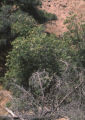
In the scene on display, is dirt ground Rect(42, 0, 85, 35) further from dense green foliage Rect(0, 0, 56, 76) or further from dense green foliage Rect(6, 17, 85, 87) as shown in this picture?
dense green foliage Rect(6, 17, 85, 87)

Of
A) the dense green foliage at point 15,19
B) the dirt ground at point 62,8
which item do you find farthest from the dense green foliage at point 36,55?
the dirt ground at point 62,8

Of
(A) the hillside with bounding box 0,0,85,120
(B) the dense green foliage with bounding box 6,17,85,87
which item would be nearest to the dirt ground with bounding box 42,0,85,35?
(A) the hillside with bounding box 0,0,85,120

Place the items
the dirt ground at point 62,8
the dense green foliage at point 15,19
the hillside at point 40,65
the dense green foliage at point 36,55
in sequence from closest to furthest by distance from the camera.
Answer: the hillside at point 40,65 < the dense green foliage at point 36,55 < the dense green foliage at point 15,19 < the dirt ground at point 62,8

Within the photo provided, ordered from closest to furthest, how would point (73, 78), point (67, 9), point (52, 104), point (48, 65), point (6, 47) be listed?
point (52, 104), point (73, 78), point (48, 65), point (6, 47), point (67, 9)

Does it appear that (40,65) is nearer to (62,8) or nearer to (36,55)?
(36,55)

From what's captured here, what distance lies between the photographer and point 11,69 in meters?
16.6

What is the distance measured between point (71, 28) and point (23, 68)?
4.77m

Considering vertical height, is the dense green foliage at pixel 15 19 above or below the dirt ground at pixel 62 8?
above

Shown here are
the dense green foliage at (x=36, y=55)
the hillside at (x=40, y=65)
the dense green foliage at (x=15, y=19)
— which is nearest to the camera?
the hillside at (x=40, y=65)

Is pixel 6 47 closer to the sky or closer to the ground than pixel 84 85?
closer to the ground

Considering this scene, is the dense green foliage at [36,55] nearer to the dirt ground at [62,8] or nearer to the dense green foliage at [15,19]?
the dense green foliage at [15,19]

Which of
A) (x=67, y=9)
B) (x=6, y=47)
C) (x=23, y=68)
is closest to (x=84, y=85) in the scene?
(x=23, y=68)

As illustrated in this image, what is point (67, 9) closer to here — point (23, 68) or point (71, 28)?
point (71, 28)

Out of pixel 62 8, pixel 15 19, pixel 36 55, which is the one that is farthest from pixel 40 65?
pixel 62 8
